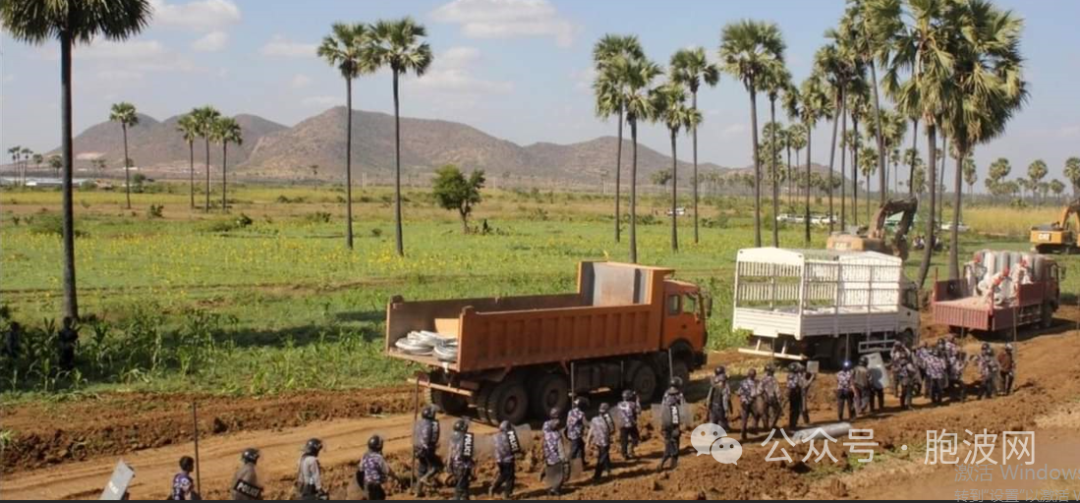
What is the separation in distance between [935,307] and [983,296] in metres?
1.87

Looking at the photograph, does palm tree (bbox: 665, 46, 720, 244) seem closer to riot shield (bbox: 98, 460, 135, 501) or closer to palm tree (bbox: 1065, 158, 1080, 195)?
riot shield (bbox: 98, 460, 135, 501)

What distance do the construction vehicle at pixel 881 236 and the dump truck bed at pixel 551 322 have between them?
13.6 m

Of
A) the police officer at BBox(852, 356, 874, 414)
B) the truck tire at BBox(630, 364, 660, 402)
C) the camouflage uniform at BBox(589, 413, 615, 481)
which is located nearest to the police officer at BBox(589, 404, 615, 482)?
the camouflage uniform at BBox(589, 413, 615, 481)

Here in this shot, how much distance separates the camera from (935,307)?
29.3 m

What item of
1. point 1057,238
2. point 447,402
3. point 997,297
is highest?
point 1057,238

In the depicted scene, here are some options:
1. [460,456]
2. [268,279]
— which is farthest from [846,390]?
[268,279]

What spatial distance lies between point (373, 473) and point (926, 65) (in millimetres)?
28338

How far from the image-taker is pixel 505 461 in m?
12.7

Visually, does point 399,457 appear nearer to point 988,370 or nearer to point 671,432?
point 671,432

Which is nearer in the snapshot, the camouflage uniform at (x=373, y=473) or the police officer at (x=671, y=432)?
the camouflage uniform at (x=373, y=473)

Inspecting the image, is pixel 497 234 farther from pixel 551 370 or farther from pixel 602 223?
pixel 551 370

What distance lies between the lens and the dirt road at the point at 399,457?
13344mm

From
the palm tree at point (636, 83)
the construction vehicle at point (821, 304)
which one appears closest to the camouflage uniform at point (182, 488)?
the construction vehicle at point (821, 304)

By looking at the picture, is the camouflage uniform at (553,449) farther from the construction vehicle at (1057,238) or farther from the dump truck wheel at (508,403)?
the construction vehicle at (1057,238)
